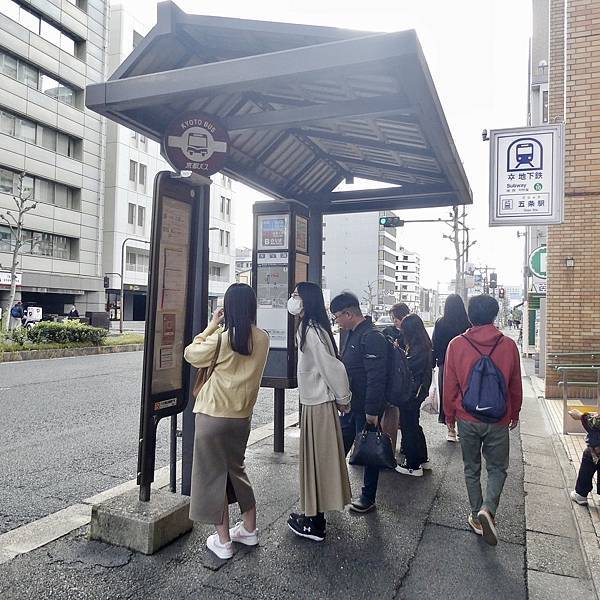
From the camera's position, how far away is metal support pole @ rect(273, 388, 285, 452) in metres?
5.86

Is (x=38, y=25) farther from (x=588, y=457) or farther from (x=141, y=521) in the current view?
(x=588, y=457)

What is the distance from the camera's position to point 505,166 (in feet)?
19.8

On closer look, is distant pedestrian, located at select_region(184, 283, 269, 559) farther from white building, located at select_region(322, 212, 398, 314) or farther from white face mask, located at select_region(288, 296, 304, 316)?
white building, located at select_region(322, 212, 398, 314)

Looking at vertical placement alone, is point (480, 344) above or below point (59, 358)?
above

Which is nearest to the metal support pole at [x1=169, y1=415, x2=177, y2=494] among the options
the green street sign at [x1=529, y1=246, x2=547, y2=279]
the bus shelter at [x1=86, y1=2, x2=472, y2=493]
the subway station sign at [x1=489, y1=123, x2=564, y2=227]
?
the bus shelter at [x1=86, y1=2, x2=472, y2=493]

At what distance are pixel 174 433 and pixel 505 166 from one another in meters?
4.49

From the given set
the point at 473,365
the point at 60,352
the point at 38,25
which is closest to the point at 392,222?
the point at 473,365

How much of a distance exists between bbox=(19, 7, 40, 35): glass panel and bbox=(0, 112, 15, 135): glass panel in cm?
612

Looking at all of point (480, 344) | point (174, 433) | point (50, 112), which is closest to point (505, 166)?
point (480, 344)

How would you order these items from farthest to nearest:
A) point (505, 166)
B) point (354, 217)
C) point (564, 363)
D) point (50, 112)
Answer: point (354, 217)
point (50, 112)
point (564, 363)
point (505, 166)

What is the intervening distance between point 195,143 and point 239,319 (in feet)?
5.79

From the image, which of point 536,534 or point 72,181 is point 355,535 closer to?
point 536,534

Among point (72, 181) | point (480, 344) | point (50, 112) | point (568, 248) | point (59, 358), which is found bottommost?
point (59, 358)

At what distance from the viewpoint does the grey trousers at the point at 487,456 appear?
3875 millimetres
